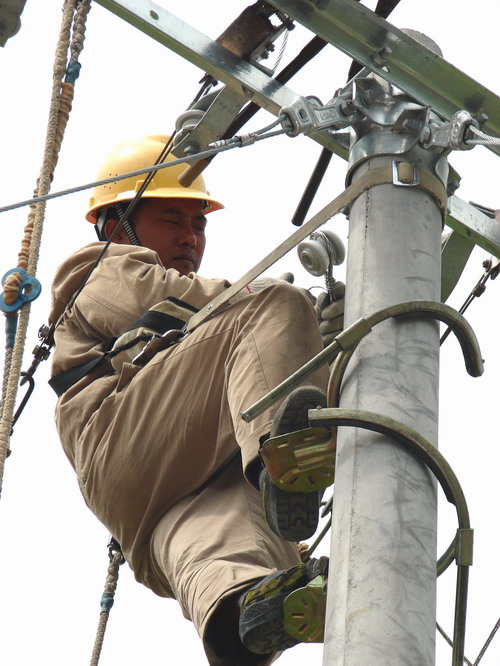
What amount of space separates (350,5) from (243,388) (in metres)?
1.15

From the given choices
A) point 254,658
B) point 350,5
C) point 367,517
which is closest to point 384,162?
point 350,5

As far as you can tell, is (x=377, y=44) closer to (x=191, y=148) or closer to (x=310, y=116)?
(x=310, y=116)

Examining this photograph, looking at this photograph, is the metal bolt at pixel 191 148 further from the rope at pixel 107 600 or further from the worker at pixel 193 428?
the rope at pixel 107 600

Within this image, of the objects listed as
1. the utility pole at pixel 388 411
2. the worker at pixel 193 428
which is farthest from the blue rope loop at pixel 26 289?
the utility pole at pixel 388 411

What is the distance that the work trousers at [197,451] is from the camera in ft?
14.0

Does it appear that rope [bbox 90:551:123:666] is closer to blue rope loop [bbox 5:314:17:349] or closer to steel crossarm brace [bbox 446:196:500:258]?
blue rope loop [bbox 5:314:17:349]

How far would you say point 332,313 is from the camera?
16.3 feet

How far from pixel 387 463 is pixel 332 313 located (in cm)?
187

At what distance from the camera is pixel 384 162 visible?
12.2ft

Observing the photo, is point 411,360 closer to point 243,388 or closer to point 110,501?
point 243,388

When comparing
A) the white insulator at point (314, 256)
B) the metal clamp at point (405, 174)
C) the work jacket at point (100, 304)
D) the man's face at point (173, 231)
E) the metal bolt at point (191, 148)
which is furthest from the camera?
the man's face at point (173, 231)

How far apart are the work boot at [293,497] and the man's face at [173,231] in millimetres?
2439

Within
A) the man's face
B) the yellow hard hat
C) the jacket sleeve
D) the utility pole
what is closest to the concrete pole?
the utility pole

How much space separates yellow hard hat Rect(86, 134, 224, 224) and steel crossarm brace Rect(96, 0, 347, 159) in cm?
223
